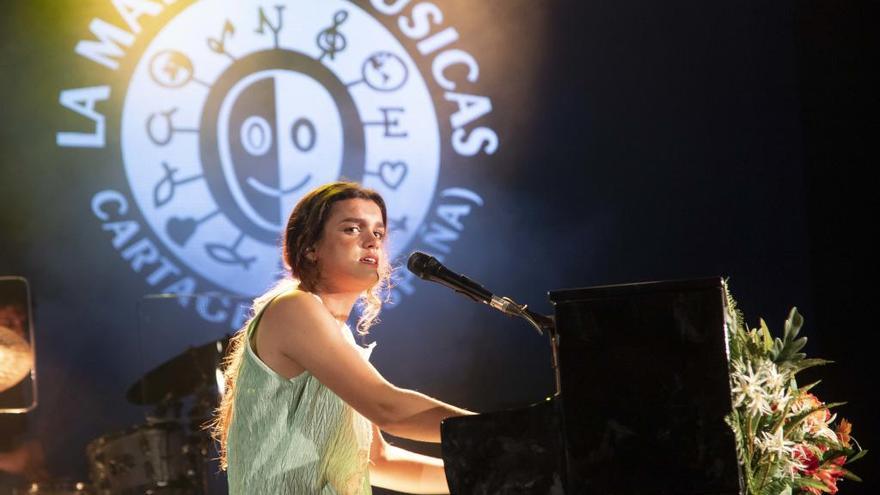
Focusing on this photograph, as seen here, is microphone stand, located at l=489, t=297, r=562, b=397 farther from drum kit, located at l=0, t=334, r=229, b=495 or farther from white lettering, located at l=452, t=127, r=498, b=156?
white lettering, located at l=452, t=127, r=498, b=156

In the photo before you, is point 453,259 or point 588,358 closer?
point 588,358

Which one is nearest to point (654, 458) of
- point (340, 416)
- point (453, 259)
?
point (340, 416)

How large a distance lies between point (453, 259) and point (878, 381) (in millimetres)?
2026

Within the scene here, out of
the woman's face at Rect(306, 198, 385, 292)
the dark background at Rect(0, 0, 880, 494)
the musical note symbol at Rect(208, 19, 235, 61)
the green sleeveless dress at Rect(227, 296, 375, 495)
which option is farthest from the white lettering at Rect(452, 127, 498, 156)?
the green sleeveless dress at Rect(227, 296, 375, 495)

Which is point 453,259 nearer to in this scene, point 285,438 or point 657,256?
point 657,256

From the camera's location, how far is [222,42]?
4953mm

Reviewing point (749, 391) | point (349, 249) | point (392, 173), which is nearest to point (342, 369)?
point (349, 249)

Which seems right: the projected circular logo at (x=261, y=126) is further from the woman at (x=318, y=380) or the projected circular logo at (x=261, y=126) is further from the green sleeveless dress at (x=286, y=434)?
the green sleeveless dress at (x=286, y=434)

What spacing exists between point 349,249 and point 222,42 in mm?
2609

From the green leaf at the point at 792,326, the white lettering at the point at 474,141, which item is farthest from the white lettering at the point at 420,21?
the green leaf at the point at 792,326

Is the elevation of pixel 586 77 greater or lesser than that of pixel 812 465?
greater

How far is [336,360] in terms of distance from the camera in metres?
2.34

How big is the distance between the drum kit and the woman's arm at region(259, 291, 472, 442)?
204 centimetres

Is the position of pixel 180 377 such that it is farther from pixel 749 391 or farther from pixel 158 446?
pixel 749 391
